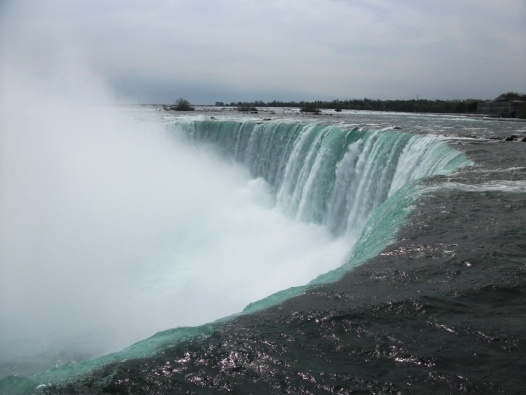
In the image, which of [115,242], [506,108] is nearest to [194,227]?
[115,242]

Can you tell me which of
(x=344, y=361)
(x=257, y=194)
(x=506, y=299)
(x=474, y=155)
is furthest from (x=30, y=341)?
(x=257, y=194)

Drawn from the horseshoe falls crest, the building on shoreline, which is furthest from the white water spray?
the building on shoreline

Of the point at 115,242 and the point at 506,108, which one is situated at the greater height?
the point at 506,108

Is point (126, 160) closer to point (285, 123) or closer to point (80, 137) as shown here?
point (80, 137)

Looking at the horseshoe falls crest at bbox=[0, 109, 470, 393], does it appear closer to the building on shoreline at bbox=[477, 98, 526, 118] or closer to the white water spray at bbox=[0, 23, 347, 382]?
the white water spray at bbox=[0, 23, 347, 382]

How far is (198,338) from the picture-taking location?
11.8 ft

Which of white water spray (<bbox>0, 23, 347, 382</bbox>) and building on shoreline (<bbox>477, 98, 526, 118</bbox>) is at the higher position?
building on shoreline (<bbox>477, 98, 526, 118</bbox>)

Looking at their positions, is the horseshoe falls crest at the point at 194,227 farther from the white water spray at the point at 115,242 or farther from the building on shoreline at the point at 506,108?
the building on shoreline at the point at 506,108

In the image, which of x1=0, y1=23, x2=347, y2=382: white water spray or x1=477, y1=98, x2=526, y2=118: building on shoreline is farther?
x1=477, y1=98, x2=526, y2=118: building on shoreline

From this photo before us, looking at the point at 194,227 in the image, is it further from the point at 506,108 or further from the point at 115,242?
the point at 506,108

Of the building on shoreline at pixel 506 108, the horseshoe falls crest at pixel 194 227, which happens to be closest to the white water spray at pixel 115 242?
the horseshoe falls crest at pixel 194 227

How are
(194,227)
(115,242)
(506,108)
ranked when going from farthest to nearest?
(506,108)
(194,227)
(115,242)

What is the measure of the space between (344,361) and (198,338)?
1.14m

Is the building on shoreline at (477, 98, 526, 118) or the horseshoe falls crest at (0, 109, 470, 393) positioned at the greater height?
A: the building on shoreline at (477, 98, 526, 118)
